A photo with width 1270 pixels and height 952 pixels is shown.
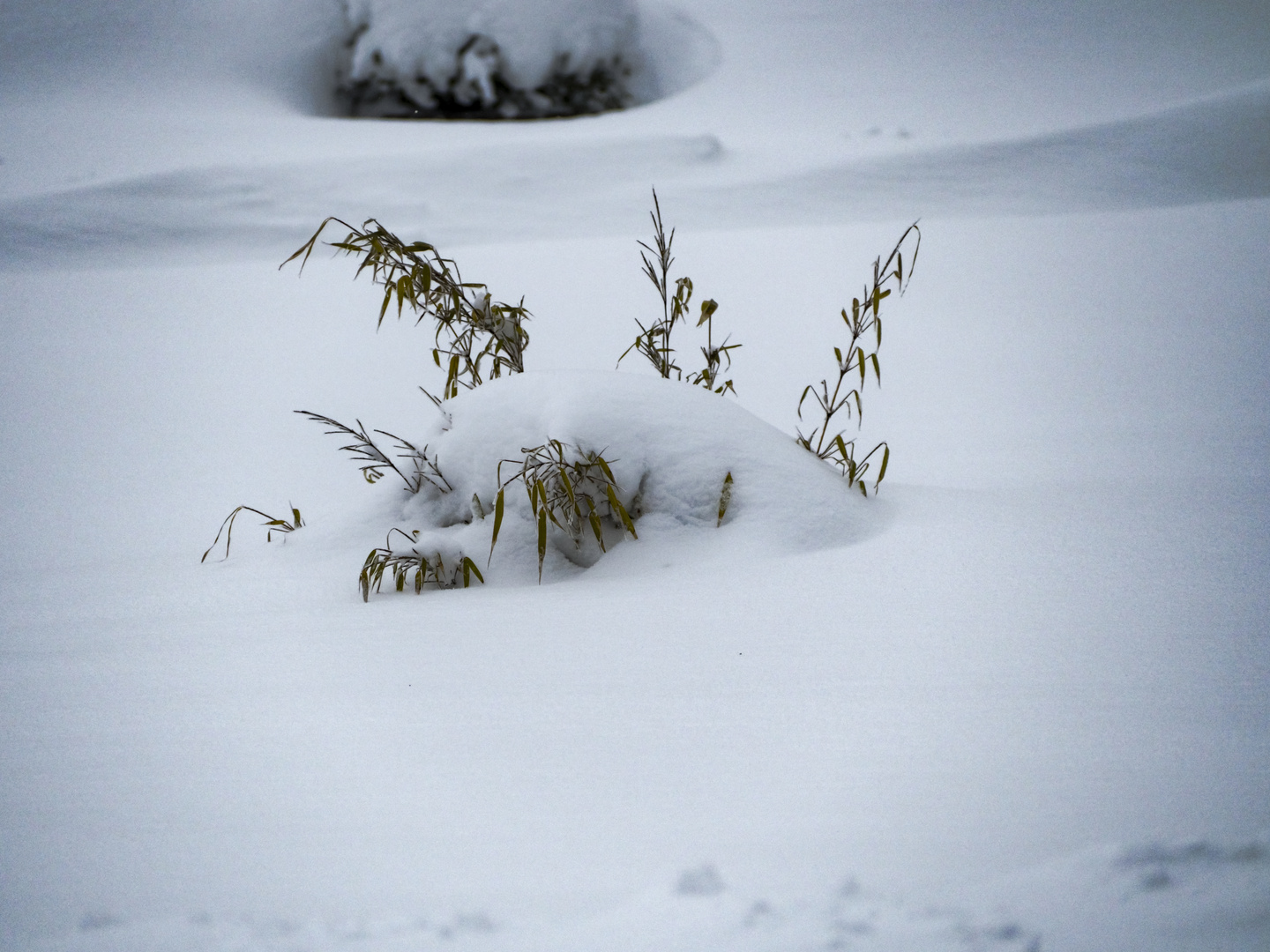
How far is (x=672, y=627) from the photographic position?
3.21 feet

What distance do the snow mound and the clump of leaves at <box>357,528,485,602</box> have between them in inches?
0.4

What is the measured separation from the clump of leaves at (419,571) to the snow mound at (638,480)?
1 centimetres

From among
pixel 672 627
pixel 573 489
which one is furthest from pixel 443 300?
pixel 672 627

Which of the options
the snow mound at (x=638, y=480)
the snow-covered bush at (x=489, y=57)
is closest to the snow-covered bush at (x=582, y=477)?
the snow mound at (x=638, y=480)

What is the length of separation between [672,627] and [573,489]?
0.31 meters

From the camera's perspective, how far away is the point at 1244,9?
564 cm

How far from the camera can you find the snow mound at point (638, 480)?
1211 mm

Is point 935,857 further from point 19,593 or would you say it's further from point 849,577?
point 19,593

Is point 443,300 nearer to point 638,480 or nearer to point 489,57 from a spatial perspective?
point 638,480

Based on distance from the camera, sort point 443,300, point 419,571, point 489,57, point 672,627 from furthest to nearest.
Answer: point 489,57 < point 443,300 < point 419,571 < point 672,627

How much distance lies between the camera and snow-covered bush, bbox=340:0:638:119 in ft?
16.1

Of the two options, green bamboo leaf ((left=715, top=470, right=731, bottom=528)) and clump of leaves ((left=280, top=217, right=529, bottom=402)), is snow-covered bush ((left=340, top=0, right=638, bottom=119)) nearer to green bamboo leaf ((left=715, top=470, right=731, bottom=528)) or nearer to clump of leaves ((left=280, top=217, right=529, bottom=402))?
clump of leaves ((left=280, top=217, right=529, bottom=402))

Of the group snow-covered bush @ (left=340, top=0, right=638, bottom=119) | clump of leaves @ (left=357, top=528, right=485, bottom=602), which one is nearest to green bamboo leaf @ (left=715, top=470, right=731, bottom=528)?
clump of leaves @ (left=357, top=528, right=485, bottom=602)

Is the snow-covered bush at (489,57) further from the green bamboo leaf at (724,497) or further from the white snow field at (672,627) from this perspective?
the green bamboo leaf at (724,497)
